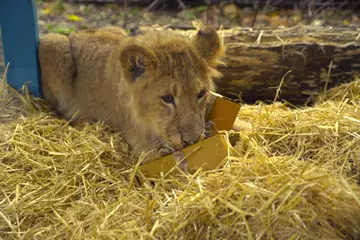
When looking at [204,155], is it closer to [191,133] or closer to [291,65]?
[191,133]

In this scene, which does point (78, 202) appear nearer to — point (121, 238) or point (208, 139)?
point (121, 238)

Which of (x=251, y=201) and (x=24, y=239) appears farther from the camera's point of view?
(x=24, y=239)

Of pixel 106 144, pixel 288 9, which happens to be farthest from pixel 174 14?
pixel 106 144

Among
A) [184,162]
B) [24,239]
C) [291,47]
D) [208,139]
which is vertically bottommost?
[24,239]

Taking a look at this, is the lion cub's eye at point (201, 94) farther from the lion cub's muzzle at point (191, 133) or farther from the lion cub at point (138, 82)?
the lion cub's muzzle at point (191, 133)

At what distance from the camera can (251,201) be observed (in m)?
2.87

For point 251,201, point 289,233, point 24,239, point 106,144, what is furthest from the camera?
point 106,144

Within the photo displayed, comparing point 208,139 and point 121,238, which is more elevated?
point 208,139

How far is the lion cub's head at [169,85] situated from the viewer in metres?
3.59

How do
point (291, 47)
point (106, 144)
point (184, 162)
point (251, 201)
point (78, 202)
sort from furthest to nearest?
1. point (291, 47)
2. point (106, 144)
3. point (184, 162)
4. point (78, 202)
5. point (251, 201)

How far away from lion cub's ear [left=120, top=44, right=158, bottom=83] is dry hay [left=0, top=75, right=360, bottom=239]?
812mm

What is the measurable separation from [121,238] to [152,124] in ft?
3.94

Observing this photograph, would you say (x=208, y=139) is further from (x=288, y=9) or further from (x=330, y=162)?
(x=288, y=9)

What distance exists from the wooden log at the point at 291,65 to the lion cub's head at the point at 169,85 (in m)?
1.53
